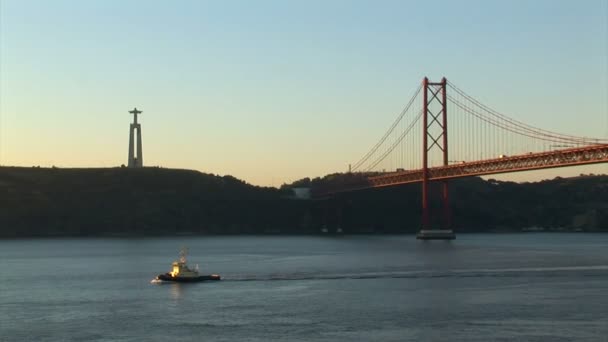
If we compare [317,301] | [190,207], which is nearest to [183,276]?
[317,301]

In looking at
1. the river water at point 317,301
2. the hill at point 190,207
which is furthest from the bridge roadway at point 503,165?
the hill at point 190,207

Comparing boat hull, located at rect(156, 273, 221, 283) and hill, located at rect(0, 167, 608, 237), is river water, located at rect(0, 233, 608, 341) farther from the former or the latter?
hill, located at rect(0, 167, 608, 237)

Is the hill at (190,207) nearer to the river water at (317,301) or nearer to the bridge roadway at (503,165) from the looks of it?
the bridge roadway at (503,165)

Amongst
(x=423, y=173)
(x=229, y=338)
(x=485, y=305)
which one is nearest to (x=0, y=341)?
(x=229, y=338)

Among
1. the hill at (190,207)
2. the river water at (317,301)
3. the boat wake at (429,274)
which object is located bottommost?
the river water at (317,301)

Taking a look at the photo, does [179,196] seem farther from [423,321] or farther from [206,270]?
[423,321]

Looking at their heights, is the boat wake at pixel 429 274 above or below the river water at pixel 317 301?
above

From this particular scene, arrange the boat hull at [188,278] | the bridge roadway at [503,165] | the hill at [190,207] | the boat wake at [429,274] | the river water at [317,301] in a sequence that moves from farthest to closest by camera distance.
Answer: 1. the hill at [190,207]
2. the bridge roadway at [503,165]
3. the boat wake at [429,274]
4. the boat hull at [188,278]
5. the river water at [317,301]
